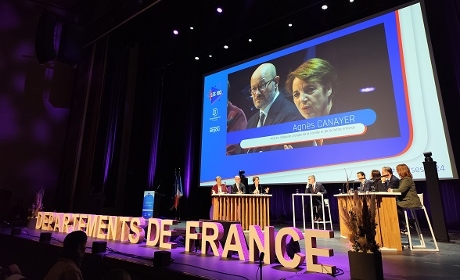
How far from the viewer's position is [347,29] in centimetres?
613

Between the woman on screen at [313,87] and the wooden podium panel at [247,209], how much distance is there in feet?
5.18

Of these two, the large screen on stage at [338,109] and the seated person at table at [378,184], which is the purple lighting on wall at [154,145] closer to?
the large screen on stage at [338,109]

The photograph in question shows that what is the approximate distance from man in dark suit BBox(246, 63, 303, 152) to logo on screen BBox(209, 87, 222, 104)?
119 centimetres

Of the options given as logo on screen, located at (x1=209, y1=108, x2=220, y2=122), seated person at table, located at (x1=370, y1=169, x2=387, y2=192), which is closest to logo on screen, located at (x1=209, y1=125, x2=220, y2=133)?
logo on screen, located at (x1=209, y1=108, x2=220, y2=122)

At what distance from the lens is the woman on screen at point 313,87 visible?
606 cm

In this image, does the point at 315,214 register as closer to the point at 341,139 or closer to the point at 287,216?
the point at 287,216

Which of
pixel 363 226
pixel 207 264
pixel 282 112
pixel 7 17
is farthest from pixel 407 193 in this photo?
pixel 7 17

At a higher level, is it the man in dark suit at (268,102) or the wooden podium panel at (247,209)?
the man in dark suit at (268,102)

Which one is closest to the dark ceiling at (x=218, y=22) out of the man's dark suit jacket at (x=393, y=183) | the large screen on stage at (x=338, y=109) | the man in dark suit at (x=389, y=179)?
the large screen on stage at (x=338, y=109)

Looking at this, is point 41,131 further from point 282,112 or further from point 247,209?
point 282,112

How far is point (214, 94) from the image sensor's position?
28.1 ft

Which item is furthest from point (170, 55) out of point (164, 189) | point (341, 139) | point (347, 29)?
point (341, 139)

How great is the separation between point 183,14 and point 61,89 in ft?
17.7

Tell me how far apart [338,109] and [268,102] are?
72.3 inches
